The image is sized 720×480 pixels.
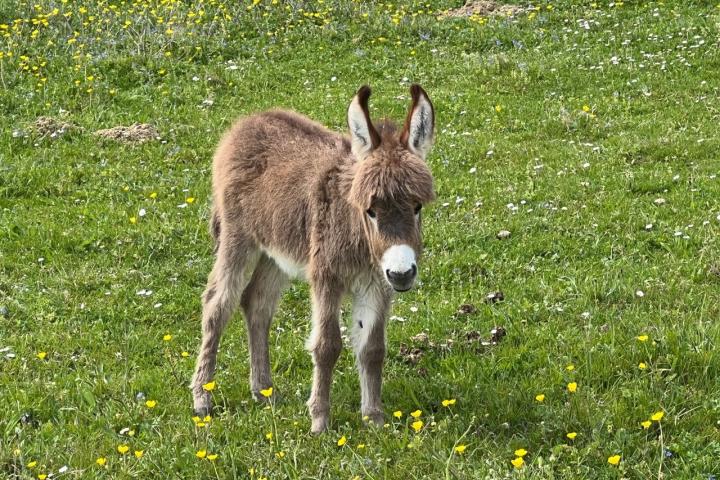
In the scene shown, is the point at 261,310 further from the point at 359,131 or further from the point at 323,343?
the point at 359,131

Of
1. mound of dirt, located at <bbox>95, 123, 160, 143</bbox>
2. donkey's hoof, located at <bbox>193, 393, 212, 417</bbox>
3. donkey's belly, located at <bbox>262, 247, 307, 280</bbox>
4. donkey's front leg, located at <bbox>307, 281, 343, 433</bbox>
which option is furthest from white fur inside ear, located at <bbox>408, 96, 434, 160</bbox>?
mound of dirt, located at <bbox>95, 123, 160, 143</bbox>

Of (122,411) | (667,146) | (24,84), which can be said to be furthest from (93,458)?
(24,84)

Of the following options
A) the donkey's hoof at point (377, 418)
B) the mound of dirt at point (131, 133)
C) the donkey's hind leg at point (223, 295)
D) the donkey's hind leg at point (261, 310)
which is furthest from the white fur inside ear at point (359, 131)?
the mound of dirt at point (131, 133)

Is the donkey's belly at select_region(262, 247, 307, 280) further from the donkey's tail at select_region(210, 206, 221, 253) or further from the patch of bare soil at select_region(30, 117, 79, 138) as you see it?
the patch of bare soil at select_region(30, 117, 79, 138)

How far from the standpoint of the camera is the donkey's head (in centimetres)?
494

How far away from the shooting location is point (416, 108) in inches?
207

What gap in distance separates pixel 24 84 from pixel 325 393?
30.6 feet

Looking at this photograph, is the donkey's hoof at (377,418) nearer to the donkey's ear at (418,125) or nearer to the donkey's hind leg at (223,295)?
the donkey's hind leg at (223,295)

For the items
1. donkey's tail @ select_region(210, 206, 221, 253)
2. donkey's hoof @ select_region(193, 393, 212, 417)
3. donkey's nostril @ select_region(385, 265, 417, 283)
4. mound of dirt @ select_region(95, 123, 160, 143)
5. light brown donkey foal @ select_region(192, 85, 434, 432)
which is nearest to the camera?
donkey's nostril @ select_region(385, 265, 417, 283)

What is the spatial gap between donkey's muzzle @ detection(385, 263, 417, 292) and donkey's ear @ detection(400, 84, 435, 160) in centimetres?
80

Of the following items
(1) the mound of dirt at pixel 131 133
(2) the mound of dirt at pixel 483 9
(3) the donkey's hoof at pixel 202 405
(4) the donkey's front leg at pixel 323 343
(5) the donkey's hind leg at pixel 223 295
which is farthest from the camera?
(2) the mound of dirt at pixel 483 9

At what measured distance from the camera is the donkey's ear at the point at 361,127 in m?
5.20

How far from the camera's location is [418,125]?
5.32 m

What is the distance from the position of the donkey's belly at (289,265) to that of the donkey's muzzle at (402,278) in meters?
1.08
